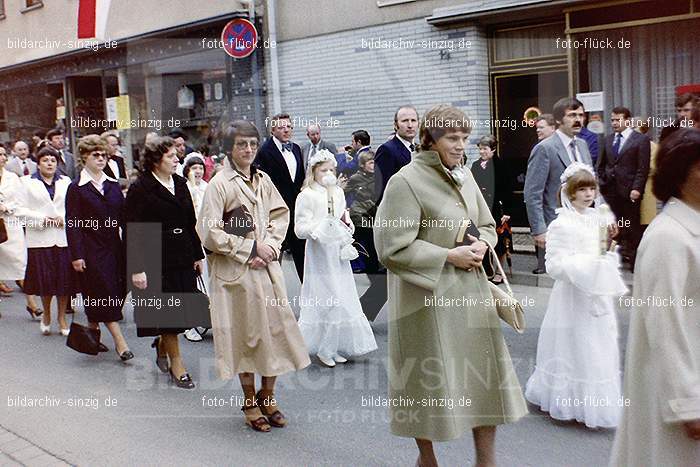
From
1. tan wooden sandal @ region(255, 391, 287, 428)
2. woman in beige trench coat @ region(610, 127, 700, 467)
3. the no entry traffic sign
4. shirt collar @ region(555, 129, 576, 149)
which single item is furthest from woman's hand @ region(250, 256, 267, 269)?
the no entry traffic sign

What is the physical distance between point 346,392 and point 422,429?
2.23m

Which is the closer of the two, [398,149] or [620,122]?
[398,149]

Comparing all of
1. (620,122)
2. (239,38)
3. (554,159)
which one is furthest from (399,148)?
(239,38)

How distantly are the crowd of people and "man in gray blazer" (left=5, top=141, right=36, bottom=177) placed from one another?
3813 millimetres

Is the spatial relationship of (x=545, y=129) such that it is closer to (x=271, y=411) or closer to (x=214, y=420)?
(x=271, y=411)

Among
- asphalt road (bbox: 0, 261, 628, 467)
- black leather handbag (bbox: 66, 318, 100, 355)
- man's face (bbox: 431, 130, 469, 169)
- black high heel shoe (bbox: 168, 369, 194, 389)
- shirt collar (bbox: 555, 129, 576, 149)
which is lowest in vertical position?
asphalt road (bbox: 0, 261, 628, 467)

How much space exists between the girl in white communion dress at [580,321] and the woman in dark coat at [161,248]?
2889mm

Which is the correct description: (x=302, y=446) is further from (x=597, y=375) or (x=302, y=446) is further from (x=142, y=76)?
(x=142, y=76)

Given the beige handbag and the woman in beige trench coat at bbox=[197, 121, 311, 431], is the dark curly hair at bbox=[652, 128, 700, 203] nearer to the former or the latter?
the beige handbag

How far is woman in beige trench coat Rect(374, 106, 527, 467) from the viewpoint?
4.00 meters

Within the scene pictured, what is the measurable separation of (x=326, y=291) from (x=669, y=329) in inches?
180

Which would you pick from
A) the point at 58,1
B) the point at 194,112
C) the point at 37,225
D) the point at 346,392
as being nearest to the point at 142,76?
the point at 194,112

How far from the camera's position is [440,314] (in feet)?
13.2

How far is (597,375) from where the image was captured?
518 cm
